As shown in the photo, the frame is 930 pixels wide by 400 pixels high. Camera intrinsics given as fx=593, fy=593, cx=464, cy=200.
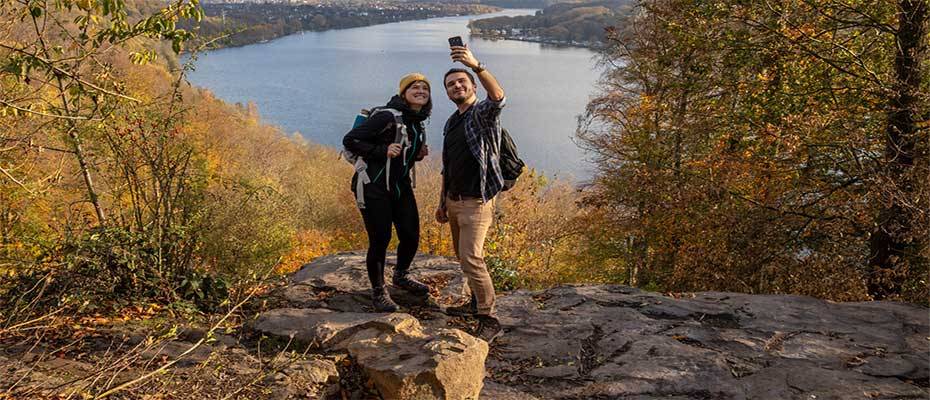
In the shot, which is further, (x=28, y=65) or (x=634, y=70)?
(x=634, y=70)

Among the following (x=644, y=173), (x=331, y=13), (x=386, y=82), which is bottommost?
(x=386, y=82)

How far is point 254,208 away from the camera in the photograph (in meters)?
18.3

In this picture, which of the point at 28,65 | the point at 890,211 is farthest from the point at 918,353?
the point at 28,65

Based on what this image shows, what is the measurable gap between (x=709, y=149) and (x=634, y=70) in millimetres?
3356

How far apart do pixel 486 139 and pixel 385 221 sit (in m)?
1.02

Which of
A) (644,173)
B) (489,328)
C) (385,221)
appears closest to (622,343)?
(489,328)

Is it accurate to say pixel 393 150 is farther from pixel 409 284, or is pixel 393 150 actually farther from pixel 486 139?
pixel 409 284

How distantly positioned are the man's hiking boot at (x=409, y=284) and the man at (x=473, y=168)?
79 cm

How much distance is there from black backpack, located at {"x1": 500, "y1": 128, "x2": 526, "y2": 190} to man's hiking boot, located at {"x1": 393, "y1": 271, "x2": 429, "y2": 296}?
131cm

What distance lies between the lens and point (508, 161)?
4.25m

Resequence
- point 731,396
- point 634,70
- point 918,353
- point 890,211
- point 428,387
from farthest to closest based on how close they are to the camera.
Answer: point 634,70 → point 890,211 → point 918,353 → point 731,396 → point 428,387

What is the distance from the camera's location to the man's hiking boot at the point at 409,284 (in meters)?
5.09

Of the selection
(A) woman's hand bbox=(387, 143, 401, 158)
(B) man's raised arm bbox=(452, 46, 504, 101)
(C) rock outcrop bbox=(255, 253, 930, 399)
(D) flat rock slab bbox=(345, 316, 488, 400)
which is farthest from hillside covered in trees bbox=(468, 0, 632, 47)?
(D) flat rock slab bbox=(345, 316, 488, 400)

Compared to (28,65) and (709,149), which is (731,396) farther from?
(709,149)
